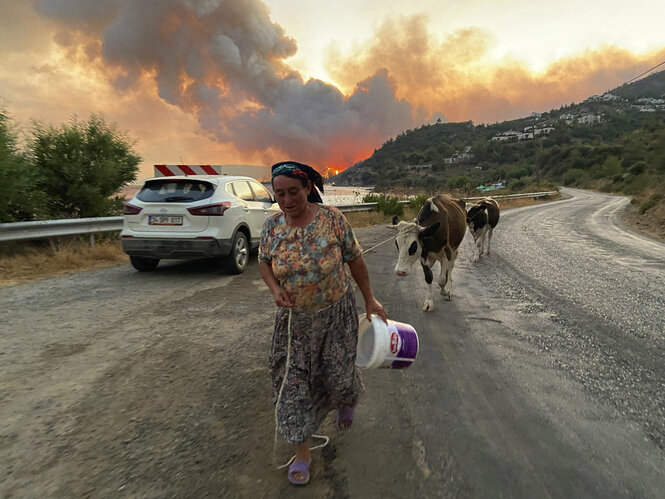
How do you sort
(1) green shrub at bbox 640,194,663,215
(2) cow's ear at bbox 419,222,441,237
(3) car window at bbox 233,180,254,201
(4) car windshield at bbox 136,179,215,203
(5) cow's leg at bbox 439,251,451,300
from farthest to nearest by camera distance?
(1) green shrub at bbox 640,194,663,215, (3) car window at bbox 233,180,254,201, (4) car windshield at bbox 136,179,215,203, (5) cow's leg at bbox 439,251,451,300, (2) cow's ear at bbox 419,222,441,237

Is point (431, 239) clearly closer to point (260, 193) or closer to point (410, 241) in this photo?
point (410, 241)

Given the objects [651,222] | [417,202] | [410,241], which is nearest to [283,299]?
[410,241]

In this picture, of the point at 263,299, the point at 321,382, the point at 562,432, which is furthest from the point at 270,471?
the point at 263,299

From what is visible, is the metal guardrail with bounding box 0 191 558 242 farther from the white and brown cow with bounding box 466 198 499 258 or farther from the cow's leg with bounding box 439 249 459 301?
the white and brown cow with bounding box 466 198 499 258

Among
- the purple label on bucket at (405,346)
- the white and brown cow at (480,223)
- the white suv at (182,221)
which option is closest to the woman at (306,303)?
the purple label on bucket at (405,346)

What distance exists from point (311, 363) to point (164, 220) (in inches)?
212

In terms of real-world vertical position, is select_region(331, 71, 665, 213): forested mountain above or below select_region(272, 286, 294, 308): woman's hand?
above

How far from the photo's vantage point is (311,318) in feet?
7.20

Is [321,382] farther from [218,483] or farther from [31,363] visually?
[31,363]

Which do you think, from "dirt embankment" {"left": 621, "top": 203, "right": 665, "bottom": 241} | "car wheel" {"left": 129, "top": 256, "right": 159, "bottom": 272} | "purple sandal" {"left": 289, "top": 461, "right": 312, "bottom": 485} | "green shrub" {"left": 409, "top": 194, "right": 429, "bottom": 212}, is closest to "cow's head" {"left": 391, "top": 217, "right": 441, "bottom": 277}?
"purple sandal" {"left": 289, "top": 461, "right": 312, "bottom": 485}

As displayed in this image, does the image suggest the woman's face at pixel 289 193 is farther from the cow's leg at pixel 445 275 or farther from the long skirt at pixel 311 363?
the cow's leg at pixel 445 275

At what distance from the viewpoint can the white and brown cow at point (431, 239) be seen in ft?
16.5

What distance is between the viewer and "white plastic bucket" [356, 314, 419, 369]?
2.39 metres

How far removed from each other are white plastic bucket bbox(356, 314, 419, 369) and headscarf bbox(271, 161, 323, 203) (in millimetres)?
876
